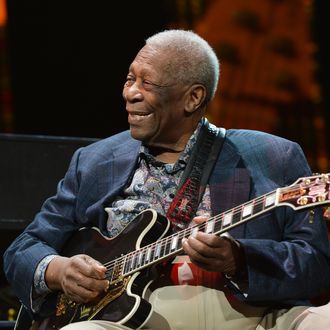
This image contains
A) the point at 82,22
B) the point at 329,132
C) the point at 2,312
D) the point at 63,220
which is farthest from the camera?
the point at 329,132

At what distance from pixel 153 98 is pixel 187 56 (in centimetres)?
20

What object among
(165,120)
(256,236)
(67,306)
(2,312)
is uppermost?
(165,120)

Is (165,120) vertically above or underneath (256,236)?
above

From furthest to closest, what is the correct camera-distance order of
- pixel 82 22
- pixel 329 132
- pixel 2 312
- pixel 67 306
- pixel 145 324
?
pixel 329 132, pixel 82 22, pixel 2 312, pixel 67 306, pixel 145 324

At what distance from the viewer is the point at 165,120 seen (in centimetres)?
342

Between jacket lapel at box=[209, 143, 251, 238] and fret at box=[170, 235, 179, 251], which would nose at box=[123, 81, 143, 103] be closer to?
jacket lapel at box=[209, 143, 251, 238]

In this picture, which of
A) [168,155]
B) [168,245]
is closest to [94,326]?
[168,245]

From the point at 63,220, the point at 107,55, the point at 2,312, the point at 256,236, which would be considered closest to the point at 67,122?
the point at 107,55

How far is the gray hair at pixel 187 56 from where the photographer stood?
3414mm

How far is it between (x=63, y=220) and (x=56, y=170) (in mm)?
759

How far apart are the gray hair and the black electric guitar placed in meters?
0.56

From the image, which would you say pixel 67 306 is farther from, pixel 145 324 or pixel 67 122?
pixel 67 122

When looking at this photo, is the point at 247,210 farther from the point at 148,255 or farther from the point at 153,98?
the point at 153,98

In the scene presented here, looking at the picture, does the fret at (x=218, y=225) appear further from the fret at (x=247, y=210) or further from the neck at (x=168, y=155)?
the neck at (x=168, y=155)
